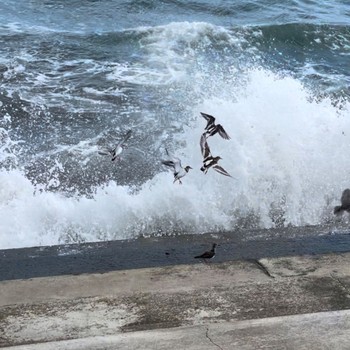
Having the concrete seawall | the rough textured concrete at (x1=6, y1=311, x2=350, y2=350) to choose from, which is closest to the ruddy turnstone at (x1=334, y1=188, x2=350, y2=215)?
the concrete seawall

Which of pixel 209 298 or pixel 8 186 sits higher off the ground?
pixel 209 298

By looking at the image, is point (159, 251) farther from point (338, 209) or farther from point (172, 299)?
point (338, 209)

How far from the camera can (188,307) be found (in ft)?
10.6

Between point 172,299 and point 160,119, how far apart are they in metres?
5.00

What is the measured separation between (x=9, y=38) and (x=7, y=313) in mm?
8742

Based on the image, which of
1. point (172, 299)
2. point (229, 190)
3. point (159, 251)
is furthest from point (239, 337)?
point (229, 190)

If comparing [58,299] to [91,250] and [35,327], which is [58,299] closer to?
[35,327]

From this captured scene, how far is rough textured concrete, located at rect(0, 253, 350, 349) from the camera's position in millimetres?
3018

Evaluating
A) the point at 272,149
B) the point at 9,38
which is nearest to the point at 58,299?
the point at 272,149

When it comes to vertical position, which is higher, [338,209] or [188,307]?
[188,307]

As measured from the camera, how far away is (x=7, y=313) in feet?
10.3

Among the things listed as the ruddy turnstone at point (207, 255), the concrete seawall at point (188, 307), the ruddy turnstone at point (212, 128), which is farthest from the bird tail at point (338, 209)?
the ruddy turnstone at point (207, 255)

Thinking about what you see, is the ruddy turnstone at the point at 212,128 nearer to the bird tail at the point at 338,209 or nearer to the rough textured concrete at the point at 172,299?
the rough textured concrete at the point at 172,299

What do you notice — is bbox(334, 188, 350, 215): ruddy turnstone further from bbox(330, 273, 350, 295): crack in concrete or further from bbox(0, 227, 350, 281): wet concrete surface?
bbox(330, 273, 350, 295): crack in concrete
